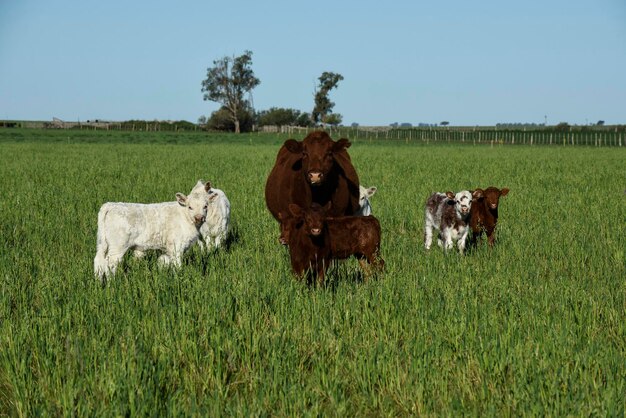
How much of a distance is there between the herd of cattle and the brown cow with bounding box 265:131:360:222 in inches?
0.5

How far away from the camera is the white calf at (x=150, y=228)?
325 inches

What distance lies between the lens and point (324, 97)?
114m

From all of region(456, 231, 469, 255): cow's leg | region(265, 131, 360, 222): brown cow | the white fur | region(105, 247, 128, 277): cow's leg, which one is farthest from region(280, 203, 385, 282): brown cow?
region(456, 231, 469, 255): cow's leg

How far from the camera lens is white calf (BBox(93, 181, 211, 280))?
8250mm

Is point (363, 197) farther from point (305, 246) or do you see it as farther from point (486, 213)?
point (305, 246)

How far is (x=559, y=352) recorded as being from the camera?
502 centimetres

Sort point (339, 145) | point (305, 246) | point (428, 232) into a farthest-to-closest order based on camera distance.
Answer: point (428, 232), point (339, 145), point (305, 246)

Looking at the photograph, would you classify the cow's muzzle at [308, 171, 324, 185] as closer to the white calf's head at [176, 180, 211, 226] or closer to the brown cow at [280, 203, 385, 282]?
the brown cow at [280, 203, 385, 282]

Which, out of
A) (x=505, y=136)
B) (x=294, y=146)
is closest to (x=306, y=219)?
(x=294, y=146)

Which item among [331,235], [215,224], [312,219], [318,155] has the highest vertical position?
[318,155]

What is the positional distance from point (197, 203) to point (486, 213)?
14.9ft

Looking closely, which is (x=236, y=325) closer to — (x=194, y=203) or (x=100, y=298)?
(x=100, y=298)

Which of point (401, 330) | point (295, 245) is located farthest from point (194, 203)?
point (401, 330)

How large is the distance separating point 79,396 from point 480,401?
8.19ft
